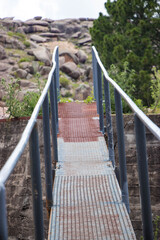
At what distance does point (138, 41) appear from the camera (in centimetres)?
1118

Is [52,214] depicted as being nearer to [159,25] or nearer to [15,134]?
[15,134]

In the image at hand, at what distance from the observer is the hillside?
21.1 metres

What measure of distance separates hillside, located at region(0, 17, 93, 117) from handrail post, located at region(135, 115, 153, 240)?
927 centimetres

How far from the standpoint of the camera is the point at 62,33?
144ft

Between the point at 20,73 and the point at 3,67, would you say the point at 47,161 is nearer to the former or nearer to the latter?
the point at 20,73

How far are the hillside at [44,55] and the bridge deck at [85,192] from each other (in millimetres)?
6690

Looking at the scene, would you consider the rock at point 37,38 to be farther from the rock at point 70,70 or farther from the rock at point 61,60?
the rock at point 70,70

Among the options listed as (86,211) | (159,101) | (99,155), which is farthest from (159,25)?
(86,211)

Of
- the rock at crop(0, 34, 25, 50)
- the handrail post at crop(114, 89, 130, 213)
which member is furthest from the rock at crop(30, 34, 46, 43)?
the handrail post at crop(114, 89, 130, 213)

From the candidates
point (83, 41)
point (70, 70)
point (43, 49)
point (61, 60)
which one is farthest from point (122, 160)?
point (83, 41)

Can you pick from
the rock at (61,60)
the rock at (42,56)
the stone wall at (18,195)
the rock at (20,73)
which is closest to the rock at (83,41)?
the rock at (61,60)

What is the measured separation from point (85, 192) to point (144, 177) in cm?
148

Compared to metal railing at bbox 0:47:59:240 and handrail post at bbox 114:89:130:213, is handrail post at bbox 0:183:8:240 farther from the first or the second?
handrail post at bbox 114:89:130:213

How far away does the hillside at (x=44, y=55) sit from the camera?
21078 millimetres
